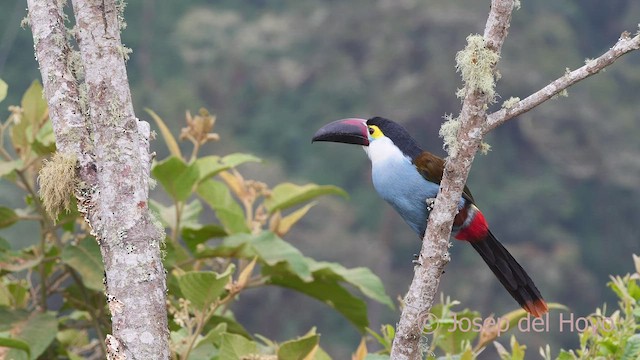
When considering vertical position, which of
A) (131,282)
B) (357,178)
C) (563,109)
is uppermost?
(563,109)

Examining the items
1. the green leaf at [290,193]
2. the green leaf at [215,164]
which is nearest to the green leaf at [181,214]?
the green leaf at [215,164]

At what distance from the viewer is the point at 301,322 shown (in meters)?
16.9

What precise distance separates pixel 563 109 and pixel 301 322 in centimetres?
625

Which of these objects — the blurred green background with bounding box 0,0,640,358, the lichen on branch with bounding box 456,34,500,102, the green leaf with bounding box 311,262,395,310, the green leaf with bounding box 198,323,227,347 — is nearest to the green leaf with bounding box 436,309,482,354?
the green leaf with bounding box 311,262,395,310

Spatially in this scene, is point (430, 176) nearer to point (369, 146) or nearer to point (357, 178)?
point (369, 146)

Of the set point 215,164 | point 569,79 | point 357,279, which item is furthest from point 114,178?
point 357,279

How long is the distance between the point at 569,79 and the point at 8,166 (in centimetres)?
152

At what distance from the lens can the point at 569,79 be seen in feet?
5.81

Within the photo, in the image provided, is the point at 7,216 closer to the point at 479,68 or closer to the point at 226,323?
the point at 226,323

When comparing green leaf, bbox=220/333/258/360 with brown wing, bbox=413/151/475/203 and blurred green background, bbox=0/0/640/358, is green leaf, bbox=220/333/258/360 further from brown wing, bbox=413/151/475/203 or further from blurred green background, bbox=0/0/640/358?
blurred green background, bbox=0/0/640/358

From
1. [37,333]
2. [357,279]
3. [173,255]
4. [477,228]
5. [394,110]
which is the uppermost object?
[394,110]

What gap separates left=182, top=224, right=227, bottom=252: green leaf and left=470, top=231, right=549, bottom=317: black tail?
28.6 inches

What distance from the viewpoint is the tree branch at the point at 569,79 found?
174 centimetres

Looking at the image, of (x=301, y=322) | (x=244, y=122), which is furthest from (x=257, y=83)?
(x=301, y=322)
